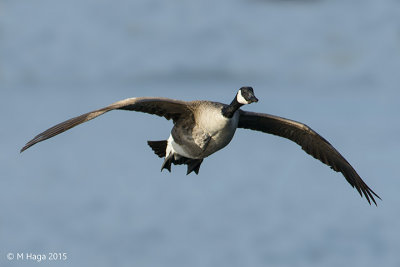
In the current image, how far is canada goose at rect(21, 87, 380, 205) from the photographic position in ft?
40.9

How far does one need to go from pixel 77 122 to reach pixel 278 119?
4.45 m

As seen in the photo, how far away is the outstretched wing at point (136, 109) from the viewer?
1155 cm

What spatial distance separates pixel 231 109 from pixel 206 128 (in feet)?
2.09

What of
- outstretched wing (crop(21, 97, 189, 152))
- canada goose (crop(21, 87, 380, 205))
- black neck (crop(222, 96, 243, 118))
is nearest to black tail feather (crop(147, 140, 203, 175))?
canada goose (crop(21, 87, 380, 205))

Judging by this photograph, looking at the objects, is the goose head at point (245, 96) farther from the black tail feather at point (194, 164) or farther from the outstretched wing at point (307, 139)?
the black tail feather at point (194, 164)

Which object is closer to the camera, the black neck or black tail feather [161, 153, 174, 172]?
the black neck

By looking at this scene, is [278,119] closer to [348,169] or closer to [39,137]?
[348,169]

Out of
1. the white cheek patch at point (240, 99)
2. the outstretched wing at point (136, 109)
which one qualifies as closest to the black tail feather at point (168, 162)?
the outstretched wing at point (136, 109)

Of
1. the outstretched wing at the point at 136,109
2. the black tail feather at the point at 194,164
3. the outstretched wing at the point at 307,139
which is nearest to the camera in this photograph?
the outstretched wing at the point at 136,109

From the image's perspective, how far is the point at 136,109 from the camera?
1302cm

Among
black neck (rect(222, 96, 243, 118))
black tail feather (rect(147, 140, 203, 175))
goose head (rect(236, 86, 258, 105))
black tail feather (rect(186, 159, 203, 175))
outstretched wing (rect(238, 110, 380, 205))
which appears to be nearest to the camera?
goose head (rect(236, 86, 258, 105))

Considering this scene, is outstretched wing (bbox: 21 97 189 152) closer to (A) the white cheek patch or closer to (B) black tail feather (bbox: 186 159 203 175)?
(A) the white cheek patch

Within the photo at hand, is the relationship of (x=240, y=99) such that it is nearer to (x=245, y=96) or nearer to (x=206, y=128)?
(x=245, y=96)

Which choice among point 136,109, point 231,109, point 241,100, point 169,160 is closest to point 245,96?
point 241,100
